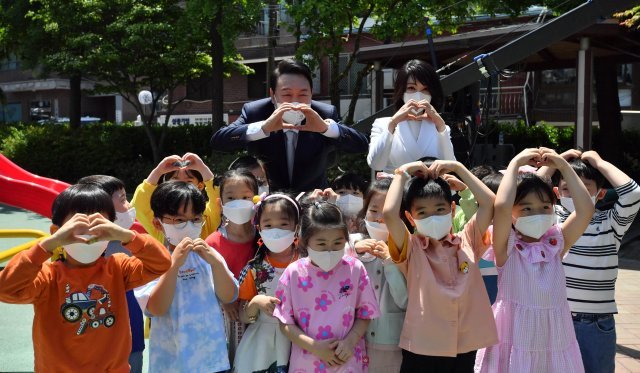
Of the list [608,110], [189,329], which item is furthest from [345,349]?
[608,110]

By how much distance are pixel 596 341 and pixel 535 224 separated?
31.4 inches

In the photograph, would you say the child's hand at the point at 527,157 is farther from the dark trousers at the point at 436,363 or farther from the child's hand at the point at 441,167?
the dark trousers at the point at 436,363

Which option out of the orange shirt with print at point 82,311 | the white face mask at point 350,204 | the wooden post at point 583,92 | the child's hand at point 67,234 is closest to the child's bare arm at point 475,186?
the white face mask at point 350,204

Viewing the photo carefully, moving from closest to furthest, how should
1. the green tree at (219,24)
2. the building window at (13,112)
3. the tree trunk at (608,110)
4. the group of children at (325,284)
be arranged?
the group of children at (325,284)
the tree trunk at (608,110)
the green tree at (219,24)
the building window at (13,112)

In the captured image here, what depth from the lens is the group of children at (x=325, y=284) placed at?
2426 mm

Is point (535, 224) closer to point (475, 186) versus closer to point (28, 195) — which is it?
point (475, 186)

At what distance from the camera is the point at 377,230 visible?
9.37 feet

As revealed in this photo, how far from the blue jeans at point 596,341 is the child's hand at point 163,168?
2158mm

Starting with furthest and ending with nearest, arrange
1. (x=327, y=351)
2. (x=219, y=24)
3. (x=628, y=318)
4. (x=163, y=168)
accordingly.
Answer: (x=219, y=24) → (x=628, y=318) → (x=163, y=168) → (x=327, y=351)

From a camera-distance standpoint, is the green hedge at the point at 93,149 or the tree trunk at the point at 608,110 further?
the green hedge at the point at 93,149

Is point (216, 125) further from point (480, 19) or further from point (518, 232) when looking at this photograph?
point (518, 232)

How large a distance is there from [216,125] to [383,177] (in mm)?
11666

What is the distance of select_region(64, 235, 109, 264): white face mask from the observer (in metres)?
2.29

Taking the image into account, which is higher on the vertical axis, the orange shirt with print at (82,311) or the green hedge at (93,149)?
the green hedge at (93,149)
